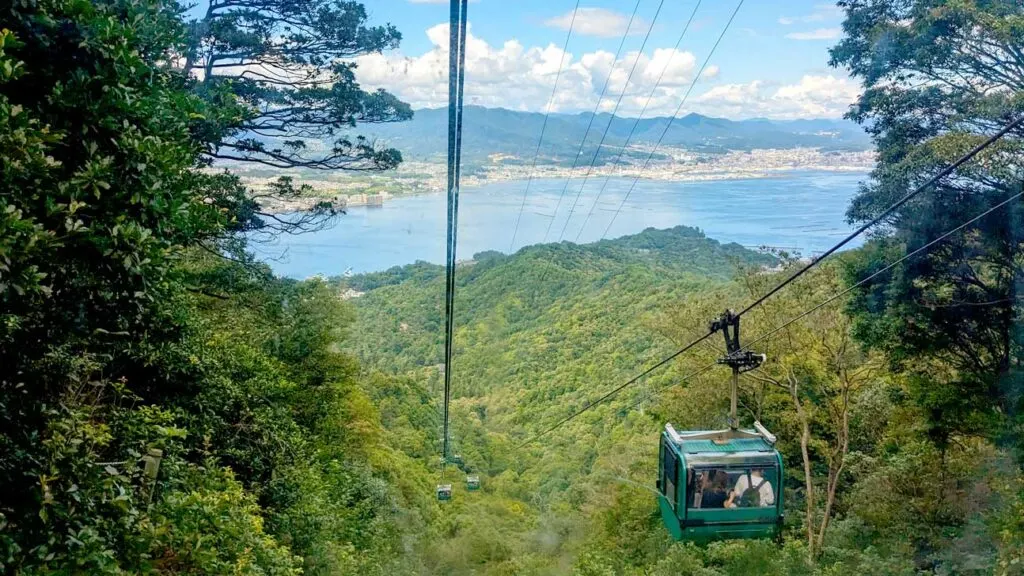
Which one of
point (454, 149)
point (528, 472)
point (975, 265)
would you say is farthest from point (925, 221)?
point (528, 472)

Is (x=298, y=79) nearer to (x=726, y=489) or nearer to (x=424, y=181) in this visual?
(x=424, y=181)

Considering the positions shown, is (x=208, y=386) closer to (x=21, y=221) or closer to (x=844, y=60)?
(x=21, y=221)

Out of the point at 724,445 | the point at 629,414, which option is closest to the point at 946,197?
the point at 724,445

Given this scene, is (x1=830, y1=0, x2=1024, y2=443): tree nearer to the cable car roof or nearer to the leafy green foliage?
the cable car roof

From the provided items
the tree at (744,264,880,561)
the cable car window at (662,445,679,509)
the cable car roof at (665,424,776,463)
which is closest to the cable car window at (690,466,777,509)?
the cable car roof at (665,424,776,463)

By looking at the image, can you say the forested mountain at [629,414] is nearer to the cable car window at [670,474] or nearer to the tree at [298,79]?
the cable car window at [670,474]

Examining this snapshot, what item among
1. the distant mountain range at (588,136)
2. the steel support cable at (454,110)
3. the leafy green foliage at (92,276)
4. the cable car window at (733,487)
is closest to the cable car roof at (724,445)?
the cable car window at (733,487)
